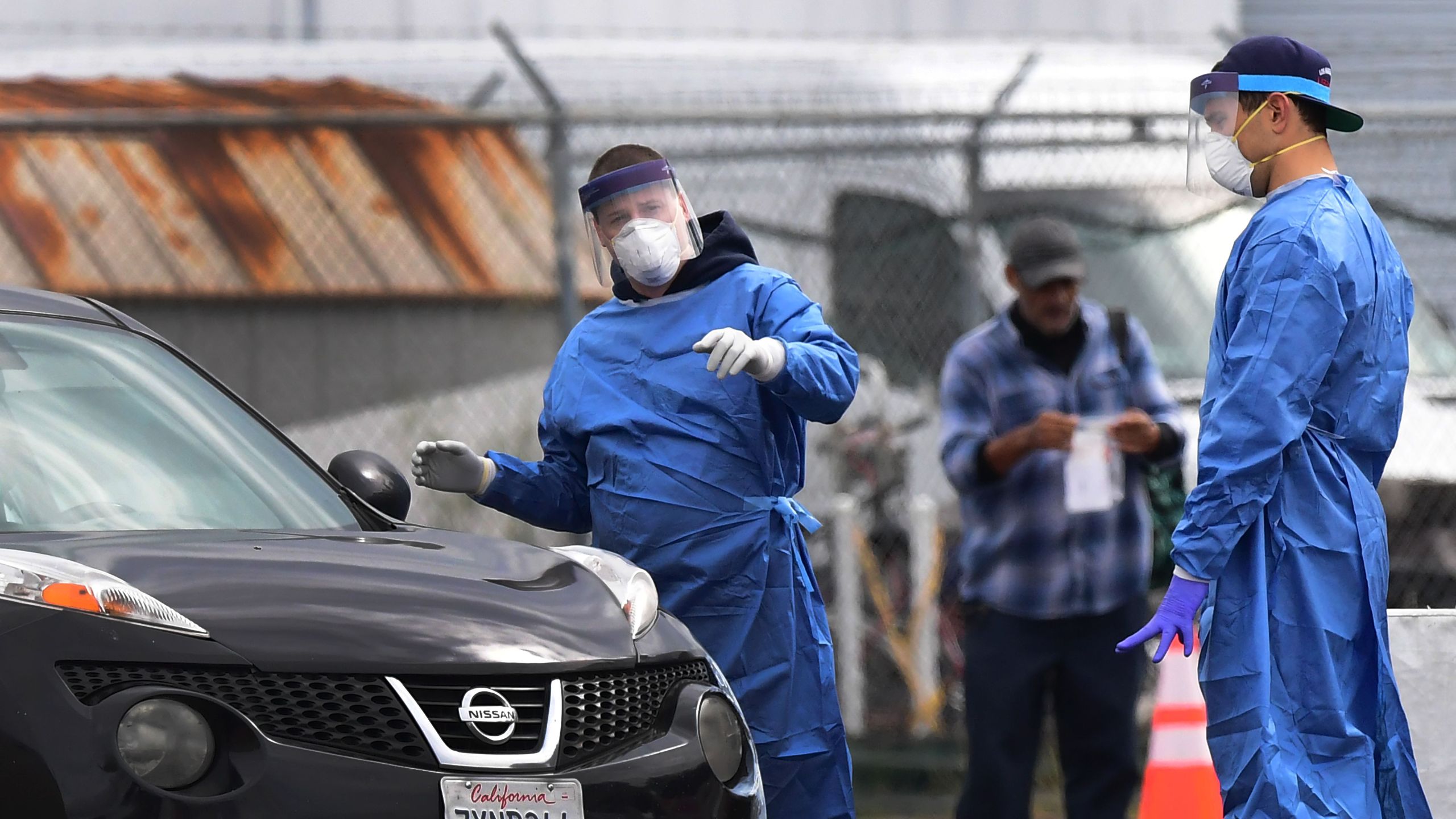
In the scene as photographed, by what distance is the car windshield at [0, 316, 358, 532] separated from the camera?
3.69 metres

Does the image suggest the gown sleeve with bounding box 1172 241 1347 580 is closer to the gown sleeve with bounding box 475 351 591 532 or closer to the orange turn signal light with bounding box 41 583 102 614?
the gown sleeve with bounding box 475 351 591 532

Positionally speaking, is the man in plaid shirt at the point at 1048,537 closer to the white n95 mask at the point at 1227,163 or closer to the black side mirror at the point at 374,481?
the white n95 mask at the point at 1227,163

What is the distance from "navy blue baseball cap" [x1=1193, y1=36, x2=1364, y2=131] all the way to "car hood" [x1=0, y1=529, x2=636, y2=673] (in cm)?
150

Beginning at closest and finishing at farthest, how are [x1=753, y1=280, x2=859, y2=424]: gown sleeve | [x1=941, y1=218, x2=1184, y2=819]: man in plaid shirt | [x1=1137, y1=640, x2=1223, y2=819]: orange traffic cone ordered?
1. [x1=753, y1=280, x2=859, y2=424]: gown sleeve
2. [x1=1137, y1=640, x2=1223, y2=819]: orange traffic cone
3. [x1=941, y1=218, x2=1184, y2=819]: man in plaid shirt

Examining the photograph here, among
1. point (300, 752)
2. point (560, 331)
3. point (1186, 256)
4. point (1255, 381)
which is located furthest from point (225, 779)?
point (1186, 256)

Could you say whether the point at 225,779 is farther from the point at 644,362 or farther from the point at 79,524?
the point at 644,362

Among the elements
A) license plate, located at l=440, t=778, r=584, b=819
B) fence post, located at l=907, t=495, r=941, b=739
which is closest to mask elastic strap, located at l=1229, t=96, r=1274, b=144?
license plate, located at l=440, t=778, r=584, b=819

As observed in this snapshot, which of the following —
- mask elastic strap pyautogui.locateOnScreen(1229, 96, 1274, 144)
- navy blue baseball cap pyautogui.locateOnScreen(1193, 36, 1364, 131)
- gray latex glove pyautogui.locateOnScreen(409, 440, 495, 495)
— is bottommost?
gray latex glove pyautogui.locateOnScreen(409, 440, 495, 495)

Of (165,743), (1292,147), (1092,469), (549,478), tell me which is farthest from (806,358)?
(165,743)

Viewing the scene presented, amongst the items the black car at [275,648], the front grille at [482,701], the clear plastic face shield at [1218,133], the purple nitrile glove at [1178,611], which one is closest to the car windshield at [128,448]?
the black car at [275,648]

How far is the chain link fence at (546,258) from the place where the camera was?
8008 mm

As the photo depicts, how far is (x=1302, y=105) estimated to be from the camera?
12.7 feet

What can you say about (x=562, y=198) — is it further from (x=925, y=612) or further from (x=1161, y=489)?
(x=1161, y=489)

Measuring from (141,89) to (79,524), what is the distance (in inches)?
227
